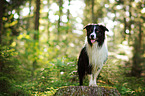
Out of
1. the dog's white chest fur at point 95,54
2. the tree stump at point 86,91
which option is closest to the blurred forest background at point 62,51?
the tree stump at point 86,91

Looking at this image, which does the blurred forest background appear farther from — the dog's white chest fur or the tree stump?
the dog's white chest fur

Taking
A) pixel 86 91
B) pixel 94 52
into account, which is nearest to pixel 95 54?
pixel 94 52

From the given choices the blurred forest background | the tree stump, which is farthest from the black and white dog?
the tree stump

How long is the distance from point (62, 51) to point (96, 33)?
9.00m

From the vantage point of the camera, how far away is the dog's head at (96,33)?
4.40 metres

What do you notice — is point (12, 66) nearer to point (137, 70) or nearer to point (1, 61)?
point (1, 61)

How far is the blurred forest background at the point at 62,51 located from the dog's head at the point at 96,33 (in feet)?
1.46

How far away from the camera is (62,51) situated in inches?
522

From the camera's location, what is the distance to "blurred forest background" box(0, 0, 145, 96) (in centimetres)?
512

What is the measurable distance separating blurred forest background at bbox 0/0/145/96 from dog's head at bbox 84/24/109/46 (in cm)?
44

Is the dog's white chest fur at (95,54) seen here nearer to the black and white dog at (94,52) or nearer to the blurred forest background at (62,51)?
the black and white dog at (94,52)

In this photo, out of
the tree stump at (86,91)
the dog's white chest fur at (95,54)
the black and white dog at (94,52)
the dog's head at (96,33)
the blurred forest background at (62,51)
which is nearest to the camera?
the tree stump at (86,91)

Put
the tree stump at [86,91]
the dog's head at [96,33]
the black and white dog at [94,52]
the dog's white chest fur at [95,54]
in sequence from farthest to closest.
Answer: the dog's white chest fur at [95,54] → the black and white dog at [94,52] → the dog's head at [96,33] → the tree stump at [86,91]

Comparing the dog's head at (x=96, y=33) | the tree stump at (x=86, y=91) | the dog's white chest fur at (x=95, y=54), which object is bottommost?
the tree stump at (x=86, y=91)
